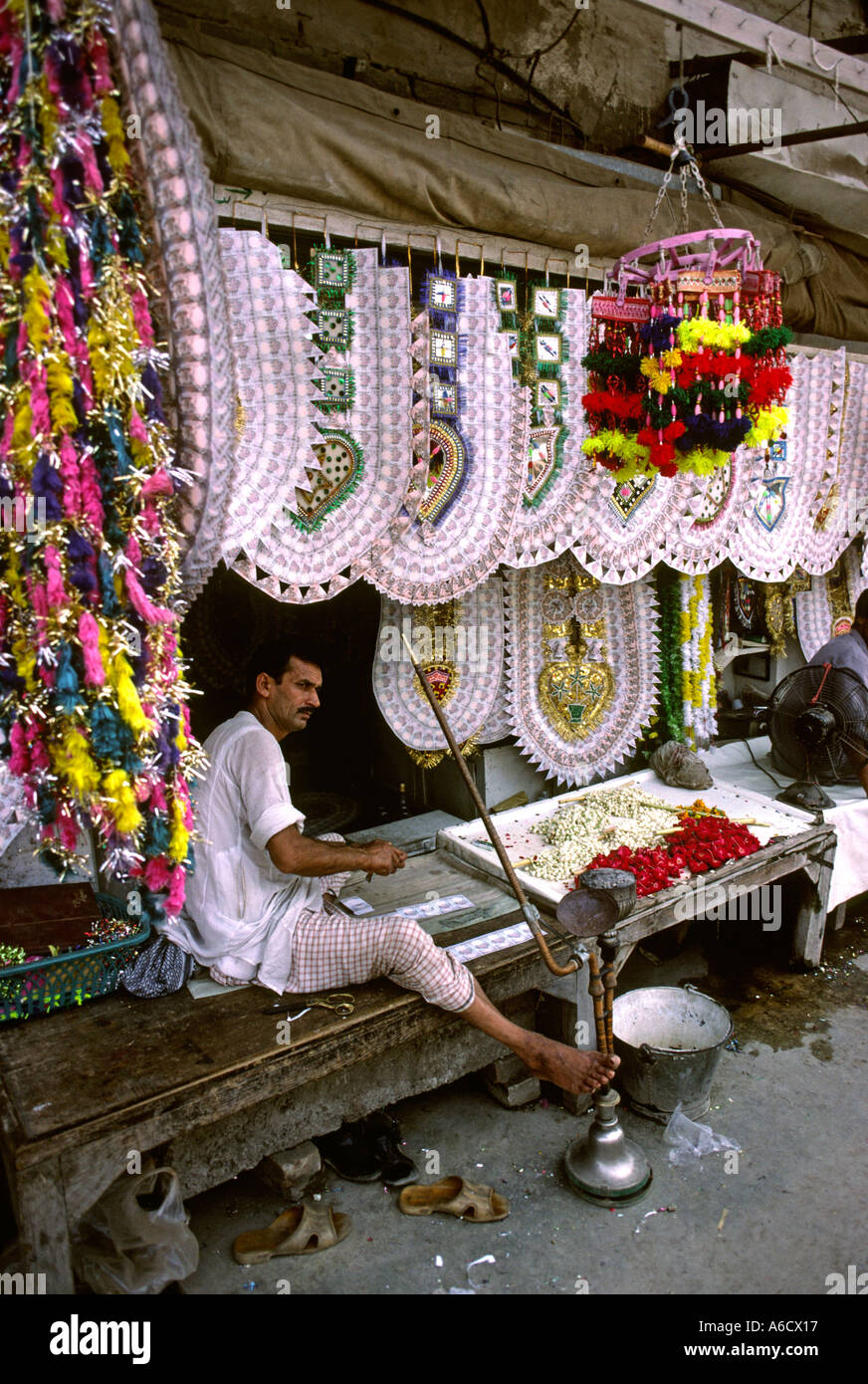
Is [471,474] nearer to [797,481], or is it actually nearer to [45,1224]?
[797,481]

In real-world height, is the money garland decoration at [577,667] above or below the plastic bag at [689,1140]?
above

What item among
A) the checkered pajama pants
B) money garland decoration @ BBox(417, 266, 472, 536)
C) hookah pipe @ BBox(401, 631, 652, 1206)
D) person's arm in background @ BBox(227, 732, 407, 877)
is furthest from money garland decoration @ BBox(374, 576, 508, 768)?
the checkered pajama pants

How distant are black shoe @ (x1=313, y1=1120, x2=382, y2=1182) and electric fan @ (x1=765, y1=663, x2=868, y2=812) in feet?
9.54

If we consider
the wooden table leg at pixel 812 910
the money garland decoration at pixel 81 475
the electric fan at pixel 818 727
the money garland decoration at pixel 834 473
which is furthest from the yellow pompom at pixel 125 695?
the money garland decoration at pixel 834 473

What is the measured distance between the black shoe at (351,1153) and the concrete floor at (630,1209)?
0.15ft

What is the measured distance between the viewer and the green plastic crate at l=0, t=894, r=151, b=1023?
292 centimetres

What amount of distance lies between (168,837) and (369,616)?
4.53 m

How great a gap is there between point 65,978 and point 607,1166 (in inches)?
79.7

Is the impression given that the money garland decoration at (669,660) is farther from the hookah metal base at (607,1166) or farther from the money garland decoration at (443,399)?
the hookah metal base at (607,1166)

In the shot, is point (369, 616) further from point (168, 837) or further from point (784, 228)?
point (168, 837)

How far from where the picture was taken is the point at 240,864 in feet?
10.4

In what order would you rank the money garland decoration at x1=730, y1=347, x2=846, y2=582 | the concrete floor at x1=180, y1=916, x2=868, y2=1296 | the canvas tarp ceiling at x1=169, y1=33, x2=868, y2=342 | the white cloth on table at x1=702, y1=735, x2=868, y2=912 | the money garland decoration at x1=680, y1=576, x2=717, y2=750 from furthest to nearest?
the money garland decoration at x1=680, y1=576, x2=717, y2=750 < the money garland decoration at x1=730, y1=347, x2=846, y2=582 < the white cloth on table at x1=702, y1=735, x2=868, y2=912 < the canvas tarp ceiling at x1=169, y1=33, x2=868, y2=342 < the concrete floor at x1=180, y1=916, x2=868, y2=1296

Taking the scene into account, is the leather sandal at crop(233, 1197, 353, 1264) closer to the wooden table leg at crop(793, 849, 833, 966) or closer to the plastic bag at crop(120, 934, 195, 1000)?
the plastic bag at crop(120, 934, 195, 1000)

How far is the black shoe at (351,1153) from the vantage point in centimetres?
321
